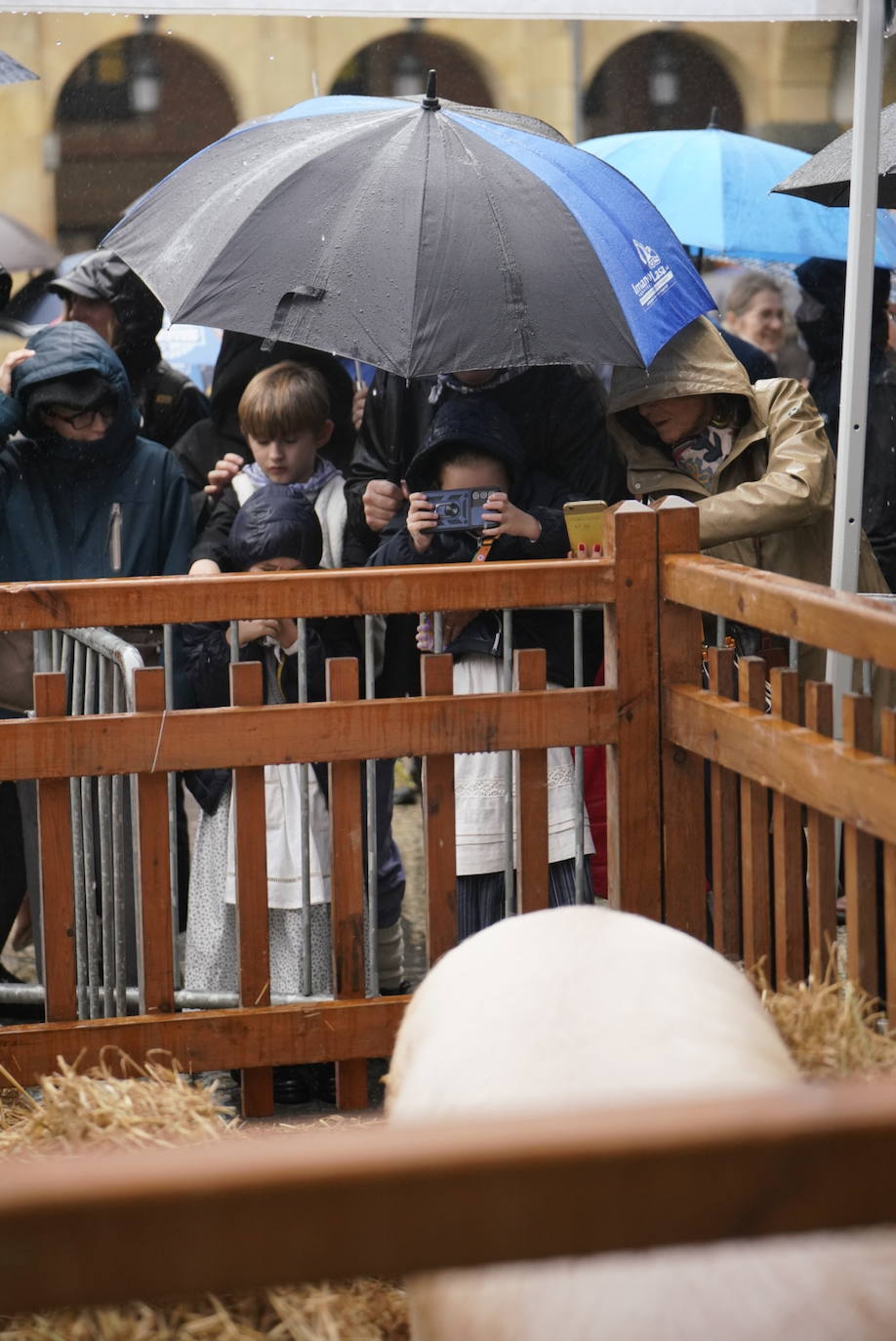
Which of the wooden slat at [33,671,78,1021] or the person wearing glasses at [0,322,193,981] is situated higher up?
the person wearing glasses at [0,322,193,981]

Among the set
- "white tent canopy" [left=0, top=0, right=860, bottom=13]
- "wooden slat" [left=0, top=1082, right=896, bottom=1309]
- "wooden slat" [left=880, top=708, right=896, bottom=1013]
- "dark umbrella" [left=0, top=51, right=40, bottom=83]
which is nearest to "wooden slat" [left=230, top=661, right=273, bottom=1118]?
"wooden slat" [left=880, top=708, right=896, bottom=1013]

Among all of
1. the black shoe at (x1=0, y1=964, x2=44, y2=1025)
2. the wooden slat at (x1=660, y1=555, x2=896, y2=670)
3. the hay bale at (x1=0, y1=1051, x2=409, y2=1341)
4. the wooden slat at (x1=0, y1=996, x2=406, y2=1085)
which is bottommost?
the black shoe at (x1=0, y1=964, x2=44, y2=1025)

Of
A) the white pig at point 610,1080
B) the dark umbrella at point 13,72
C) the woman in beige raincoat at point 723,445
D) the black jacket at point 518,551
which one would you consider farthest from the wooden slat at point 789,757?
the dark umbrella at point 13,72

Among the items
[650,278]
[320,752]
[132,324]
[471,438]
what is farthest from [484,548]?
[132,324]

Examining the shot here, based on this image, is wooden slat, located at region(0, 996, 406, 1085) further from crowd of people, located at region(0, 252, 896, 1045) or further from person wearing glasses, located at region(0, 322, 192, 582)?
person wearing glasses, located at region(0, 322, 192, 582)

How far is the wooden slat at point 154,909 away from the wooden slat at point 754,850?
1064 mm

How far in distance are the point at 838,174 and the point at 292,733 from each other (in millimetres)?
2722

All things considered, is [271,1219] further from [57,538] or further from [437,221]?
[57,538]

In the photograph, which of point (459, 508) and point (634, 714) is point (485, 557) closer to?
point (459, 508)

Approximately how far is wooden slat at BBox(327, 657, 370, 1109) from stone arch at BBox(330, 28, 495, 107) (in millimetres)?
7624

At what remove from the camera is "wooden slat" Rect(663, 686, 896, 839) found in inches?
90.9

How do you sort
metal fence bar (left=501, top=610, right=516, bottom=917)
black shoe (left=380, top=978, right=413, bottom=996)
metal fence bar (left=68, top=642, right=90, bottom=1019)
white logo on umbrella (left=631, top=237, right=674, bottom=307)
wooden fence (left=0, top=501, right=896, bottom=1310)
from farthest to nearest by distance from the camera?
black shoe (left=380, top=978, right=413, bottom=996)
white logo on umbrella (left=631, top=237, right=674, bottom=307)
metal fence bar (left=68, top=642, right=90, bottom=1019)
metal fence bar (left=501, top=610, right=516, bottom=917)
wooden fence (left=0, top=501, right=896, bottom=1310)

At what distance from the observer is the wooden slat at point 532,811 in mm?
3033

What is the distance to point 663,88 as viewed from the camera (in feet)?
43.8
